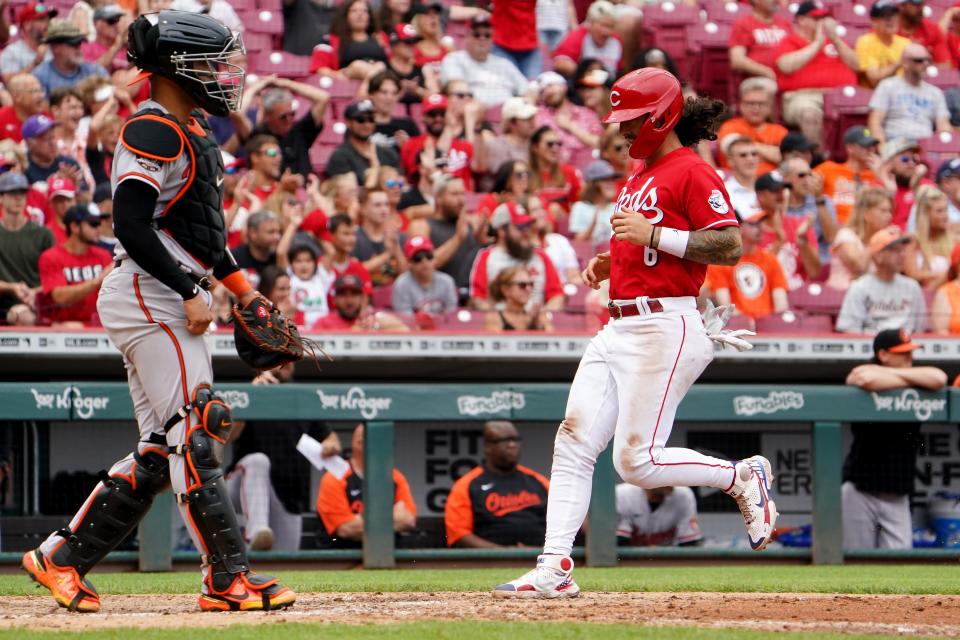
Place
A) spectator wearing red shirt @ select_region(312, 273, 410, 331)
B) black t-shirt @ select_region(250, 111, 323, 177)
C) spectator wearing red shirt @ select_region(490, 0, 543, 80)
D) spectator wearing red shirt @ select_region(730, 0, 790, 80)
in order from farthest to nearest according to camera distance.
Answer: spectator wearing red shirt @ select_region(490, 0, 543, 80)
spectator wearing red shirt @ select_region(730, 0, 790, 80)
black t-shirt @ select_region(250, 111, 323, 177)
spectator wearing red shirt @ select_region(312, 273, 410, 331)

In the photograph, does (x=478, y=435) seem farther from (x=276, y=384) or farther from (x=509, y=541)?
(x=276, y=384)

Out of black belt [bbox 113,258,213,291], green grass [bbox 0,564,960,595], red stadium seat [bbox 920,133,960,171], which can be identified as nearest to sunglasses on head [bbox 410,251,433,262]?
green grass [bbox 0,564,960,595]

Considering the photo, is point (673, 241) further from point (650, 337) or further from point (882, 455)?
point (882, 455)

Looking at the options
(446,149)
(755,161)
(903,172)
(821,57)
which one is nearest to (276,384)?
(446,149)

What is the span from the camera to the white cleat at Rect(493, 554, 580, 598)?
4.93m

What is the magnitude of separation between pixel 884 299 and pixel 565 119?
136 inches

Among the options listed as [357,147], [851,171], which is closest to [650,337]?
[357,147]

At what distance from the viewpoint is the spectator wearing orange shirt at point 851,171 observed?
A: 37.3 feet

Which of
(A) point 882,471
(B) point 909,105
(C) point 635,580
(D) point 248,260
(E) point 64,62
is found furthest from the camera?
(B) point 909,105

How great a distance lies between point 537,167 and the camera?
11.0 meters

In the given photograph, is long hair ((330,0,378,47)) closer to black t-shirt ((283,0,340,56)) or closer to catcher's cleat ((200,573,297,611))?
black t-shirt ((283,0,340,56))

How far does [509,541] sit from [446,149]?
13.4ft

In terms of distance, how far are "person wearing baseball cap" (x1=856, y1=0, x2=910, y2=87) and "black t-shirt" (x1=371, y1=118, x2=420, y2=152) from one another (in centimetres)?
438

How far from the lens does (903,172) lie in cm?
1135
